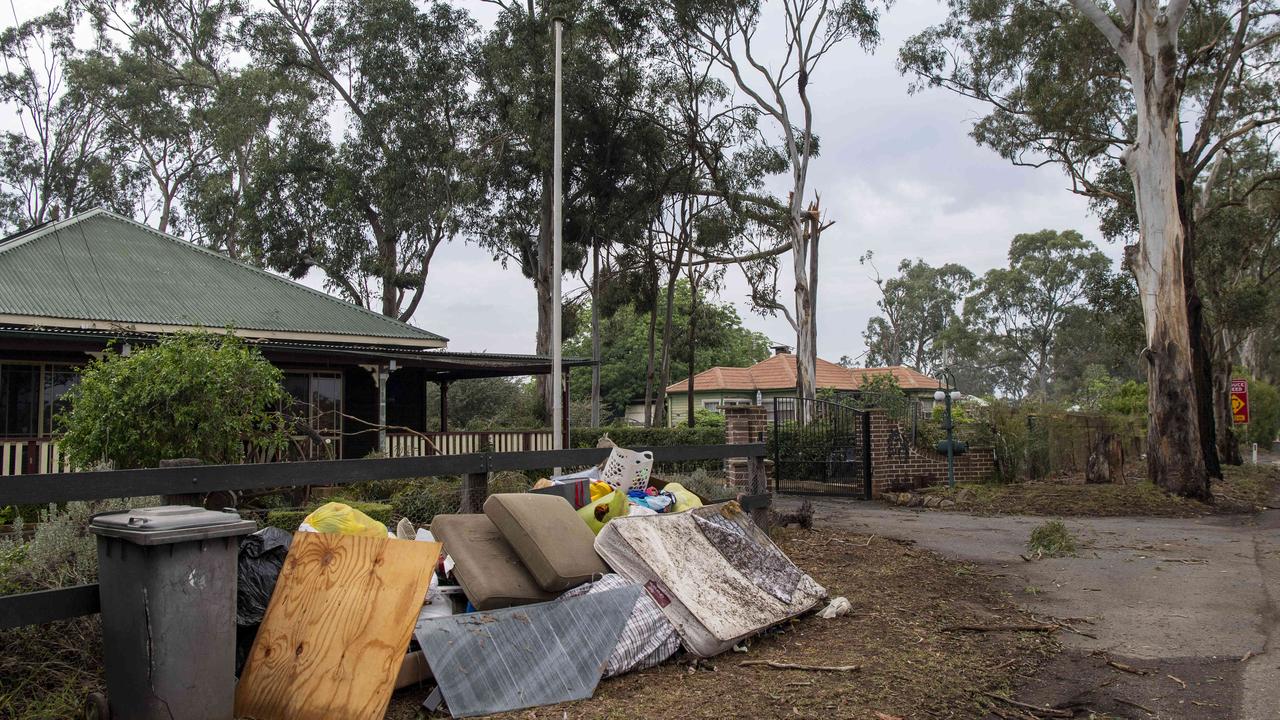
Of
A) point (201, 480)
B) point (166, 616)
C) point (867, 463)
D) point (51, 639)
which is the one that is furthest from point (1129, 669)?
point (867, 463)

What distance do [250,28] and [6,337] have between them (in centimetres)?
2157

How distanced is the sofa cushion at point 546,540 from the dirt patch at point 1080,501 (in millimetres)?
10575

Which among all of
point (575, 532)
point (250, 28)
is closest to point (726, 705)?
point (575, 532)

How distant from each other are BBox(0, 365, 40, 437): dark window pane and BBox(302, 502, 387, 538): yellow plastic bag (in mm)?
15056

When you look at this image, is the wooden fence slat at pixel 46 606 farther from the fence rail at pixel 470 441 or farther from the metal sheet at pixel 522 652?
the fence rail at pixel 470 441

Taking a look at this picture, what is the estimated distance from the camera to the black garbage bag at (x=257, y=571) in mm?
3932

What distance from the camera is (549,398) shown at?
2906 centimetres

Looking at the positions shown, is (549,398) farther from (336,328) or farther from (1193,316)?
(1193,316)

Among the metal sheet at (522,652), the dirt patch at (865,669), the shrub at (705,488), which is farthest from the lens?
the shrub at (705,488)

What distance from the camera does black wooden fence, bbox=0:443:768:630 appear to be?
3.38m

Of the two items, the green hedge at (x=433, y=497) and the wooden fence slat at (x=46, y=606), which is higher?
the wooden fence slat at (x=46, y=606)

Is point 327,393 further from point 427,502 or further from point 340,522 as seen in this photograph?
point 340,522

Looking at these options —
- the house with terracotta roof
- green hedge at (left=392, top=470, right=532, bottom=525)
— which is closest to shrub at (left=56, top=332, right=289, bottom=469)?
green hedge at (left=392, top=470, right=532, bottom=525)

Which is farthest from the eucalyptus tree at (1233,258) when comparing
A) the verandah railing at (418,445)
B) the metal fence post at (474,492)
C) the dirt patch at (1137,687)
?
the metal fence post at (474,492)
